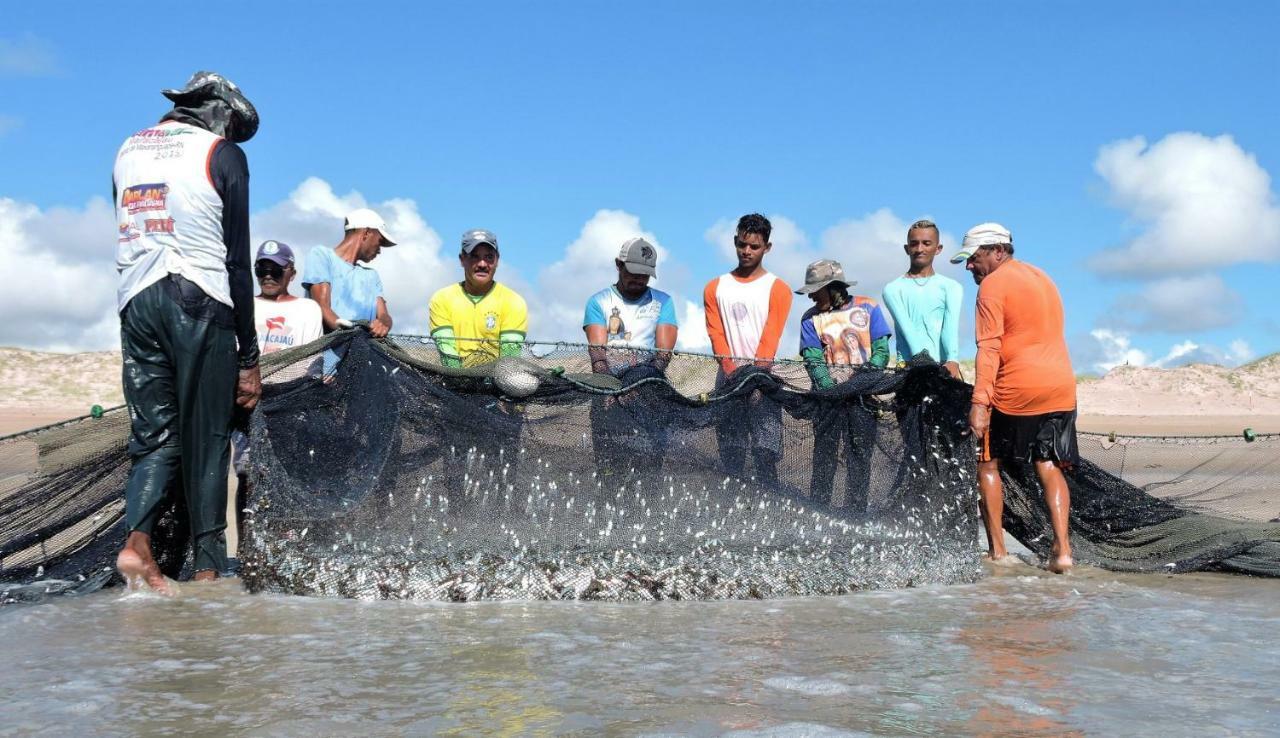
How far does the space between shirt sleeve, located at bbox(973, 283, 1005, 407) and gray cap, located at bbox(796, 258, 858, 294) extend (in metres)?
0.85

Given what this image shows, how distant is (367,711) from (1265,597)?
15.1ft

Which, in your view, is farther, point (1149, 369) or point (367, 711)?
point (1149, 369)

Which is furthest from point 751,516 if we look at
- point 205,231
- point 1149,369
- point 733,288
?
point 1149,369

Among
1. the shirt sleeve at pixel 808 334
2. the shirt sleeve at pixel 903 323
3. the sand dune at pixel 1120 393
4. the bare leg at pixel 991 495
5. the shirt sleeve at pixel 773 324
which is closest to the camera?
the bare leg at pixel 991 495

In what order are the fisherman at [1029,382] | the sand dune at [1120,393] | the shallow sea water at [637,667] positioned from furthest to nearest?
the sand dune at [1120,393]
the fisherman at [1029,382]
the shallow sea water at [637,667]

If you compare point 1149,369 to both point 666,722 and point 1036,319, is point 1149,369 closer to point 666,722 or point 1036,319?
point 1036,319

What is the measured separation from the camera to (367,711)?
313cm

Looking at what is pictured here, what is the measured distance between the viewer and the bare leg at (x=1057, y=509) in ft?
20.1

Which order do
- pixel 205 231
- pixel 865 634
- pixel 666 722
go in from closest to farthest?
1. pixel 666 722
2. pixel 865 634
3. pixel 205 231

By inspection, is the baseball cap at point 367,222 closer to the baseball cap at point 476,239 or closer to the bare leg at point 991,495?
the baseball cap at point 476,239

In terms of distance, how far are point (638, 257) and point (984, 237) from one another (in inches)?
82.2

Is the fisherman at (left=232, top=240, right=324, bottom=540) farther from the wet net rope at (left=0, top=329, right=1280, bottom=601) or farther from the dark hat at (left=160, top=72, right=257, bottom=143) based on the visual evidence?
the dark hat at (left=160, top=72, right=257, bottom=143)

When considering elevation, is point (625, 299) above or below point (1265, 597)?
above

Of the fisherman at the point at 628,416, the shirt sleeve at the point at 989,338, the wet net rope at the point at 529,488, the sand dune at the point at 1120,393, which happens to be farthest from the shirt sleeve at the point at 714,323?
the sand dune at the point at 1120,393
